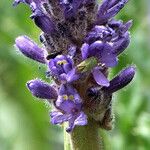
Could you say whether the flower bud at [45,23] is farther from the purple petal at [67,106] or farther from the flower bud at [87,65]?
the purple petal at [67,106]

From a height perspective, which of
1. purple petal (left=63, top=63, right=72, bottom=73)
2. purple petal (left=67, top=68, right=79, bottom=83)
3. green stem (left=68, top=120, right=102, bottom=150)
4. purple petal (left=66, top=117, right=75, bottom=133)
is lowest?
green stem (left=68, top=120, right=102, bottom=150)

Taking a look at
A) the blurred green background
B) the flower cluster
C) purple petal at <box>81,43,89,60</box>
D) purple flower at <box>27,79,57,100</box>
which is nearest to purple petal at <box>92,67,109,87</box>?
the flower cluster

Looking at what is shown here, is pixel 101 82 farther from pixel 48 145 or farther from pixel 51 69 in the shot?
pixel 48 145

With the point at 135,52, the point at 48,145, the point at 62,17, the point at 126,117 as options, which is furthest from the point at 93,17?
the point at 48,145

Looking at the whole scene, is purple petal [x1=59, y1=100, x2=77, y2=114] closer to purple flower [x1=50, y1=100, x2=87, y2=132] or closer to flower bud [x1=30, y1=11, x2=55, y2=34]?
purple flower [x1=50, y1=100, x2=87, y2=132]

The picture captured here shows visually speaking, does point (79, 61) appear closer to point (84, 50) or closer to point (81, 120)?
point (84, 50)

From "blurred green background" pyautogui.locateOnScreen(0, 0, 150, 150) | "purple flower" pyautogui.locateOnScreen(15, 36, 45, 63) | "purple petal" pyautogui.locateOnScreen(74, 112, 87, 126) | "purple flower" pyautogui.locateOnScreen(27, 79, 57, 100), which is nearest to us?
"purple petal" pyautogui.locateOnScreen(74, 112, 87, 126)

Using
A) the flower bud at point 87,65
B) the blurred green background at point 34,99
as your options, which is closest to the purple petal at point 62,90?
the flower bud at point 87,65

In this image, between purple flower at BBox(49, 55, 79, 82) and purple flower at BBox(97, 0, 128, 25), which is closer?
purple flower at BBox(49, 55, 79, 82)
